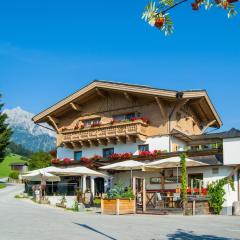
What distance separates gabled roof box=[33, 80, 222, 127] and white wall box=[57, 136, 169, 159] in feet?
10.5

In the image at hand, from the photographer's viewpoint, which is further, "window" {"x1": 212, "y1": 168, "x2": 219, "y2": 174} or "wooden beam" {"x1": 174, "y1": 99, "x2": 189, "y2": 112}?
"wooden beam" {"x1": 174, "y1": 99, "x2": 189, "y2": 112}

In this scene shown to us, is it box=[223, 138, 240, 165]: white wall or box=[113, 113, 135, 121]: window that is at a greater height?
box=[113, 113, 135, 121]: window

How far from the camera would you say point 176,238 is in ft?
37.5

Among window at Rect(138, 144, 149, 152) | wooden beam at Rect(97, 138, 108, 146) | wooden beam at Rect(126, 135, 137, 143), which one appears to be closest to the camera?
wooden beam at Rect(126, 135, 137, 143)

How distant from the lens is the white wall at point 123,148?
3131 centimetres

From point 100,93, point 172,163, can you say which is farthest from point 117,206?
point 100,93

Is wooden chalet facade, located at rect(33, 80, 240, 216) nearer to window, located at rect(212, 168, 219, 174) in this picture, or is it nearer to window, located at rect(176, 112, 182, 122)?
window, located at rect(176, 112, 182, 122)

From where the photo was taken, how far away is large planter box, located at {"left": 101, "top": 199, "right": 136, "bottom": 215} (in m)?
21.2

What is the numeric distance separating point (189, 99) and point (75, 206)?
12655mm

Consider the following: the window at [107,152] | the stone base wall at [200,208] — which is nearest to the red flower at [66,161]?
the window at [107,152]

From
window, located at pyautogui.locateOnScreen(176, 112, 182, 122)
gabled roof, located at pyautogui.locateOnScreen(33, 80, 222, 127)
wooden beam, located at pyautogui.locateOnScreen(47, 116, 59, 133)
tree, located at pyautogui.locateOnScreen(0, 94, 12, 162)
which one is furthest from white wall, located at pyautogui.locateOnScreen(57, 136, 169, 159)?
tree, located at pyautogui.locateOnScreen(0, 94, 12, 162)

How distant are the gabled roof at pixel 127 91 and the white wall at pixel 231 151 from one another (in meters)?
6.48

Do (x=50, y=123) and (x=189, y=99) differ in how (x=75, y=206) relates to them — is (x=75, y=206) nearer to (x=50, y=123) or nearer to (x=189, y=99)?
(x=189, y=99)

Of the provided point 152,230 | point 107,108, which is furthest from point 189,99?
point 152,230
